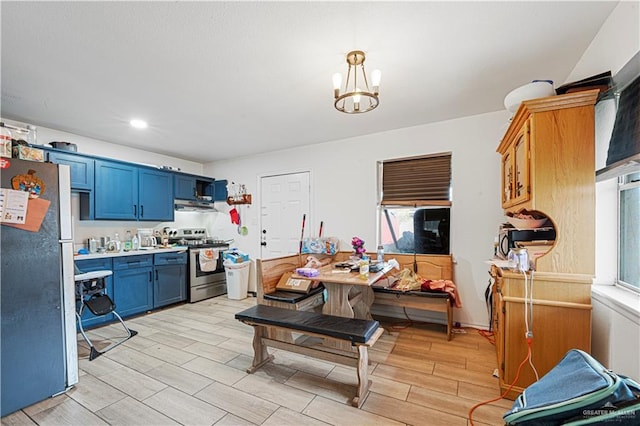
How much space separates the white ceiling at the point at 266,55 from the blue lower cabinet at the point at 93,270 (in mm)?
1775

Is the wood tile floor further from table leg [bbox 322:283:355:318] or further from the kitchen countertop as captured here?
the kitchen countertop

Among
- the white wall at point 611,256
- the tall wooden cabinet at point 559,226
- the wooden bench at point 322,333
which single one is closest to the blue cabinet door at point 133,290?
the wooden bench at point 322,333

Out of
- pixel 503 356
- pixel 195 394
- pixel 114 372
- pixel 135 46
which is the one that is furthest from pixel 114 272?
pixel 503 356

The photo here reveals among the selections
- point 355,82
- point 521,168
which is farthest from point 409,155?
point 355,82

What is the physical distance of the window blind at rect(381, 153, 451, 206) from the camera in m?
3.53

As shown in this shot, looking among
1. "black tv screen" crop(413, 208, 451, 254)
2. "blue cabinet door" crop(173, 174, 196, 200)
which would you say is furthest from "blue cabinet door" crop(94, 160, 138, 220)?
"black tv screen" crop(413, 208, 451, 254)

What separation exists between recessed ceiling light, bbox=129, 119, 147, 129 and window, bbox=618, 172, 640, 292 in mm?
4584

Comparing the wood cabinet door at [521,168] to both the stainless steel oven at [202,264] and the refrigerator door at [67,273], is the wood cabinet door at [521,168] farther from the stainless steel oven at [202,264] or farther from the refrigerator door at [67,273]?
the stainless steel oven at [202,264]

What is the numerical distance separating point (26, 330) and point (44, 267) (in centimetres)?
45

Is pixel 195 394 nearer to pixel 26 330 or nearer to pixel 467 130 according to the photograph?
→ pixel 26 330

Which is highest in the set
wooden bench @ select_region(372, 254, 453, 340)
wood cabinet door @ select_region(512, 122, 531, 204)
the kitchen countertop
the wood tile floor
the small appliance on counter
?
wood cabinet door @ select_region(512, 122, 531, 204)

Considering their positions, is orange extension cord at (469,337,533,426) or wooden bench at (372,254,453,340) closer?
orange extension cord at (469,337,533,426)

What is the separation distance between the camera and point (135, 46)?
6.23 feet

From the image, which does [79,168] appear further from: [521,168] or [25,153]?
[521,168]
